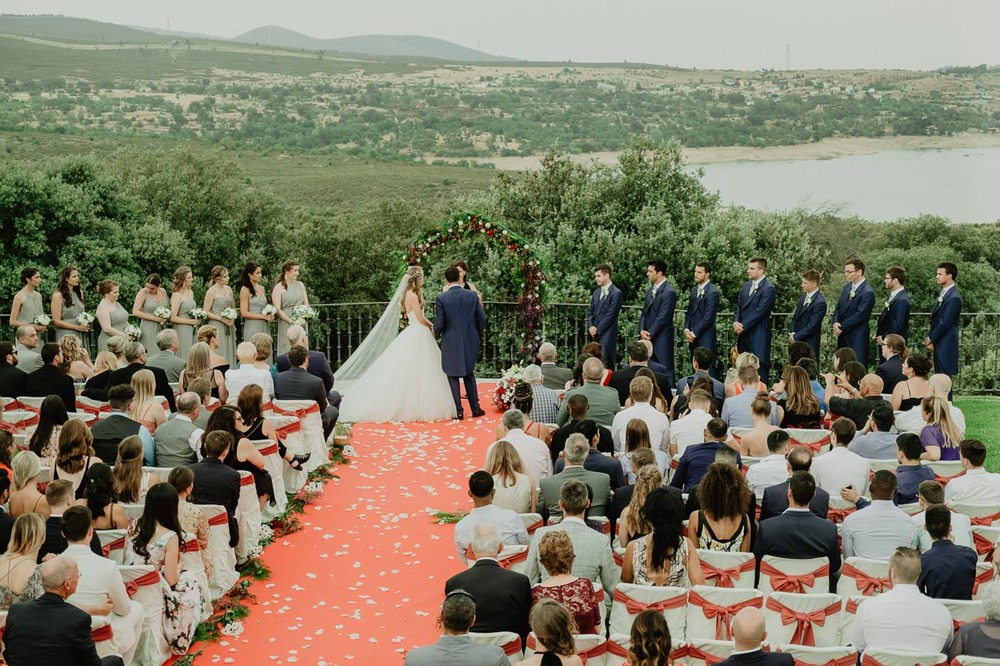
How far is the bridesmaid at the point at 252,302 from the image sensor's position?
1286 cm

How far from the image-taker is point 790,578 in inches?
248

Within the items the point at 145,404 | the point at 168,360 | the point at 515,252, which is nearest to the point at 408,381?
the point at 515,252

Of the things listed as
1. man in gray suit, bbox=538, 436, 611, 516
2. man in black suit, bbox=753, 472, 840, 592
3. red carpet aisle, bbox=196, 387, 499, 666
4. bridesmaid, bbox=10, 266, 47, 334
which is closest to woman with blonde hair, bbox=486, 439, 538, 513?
man in gray suit, bbox=538, 436, 611, 516

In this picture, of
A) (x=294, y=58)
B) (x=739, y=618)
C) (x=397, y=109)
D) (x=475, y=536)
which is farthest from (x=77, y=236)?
(x=294, y=58)

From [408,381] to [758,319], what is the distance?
4301 millimetres

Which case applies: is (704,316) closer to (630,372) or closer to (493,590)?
(630,372)

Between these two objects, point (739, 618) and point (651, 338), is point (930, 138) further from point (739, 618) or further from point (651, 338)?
point (739, 618)

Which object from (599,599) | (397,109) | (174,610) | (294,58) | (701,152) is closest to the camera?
(599,599)

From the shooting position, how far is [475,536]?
5965mm

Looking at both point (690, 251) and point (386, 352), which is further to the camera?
point (690, 251)

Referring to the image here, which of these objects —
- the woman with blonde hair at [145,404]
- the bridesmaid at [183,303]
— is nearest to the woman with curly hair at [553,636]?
the woman with blonde hair at [145,404]

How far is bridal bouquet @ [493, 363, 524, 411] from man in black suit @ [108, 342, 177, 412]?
4.11m

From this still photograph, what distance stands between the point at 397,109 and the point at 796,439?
200 ft

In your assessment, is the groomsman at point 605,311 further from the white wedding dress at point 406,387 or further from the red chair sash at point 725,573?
the red chair sash at point 725,573
